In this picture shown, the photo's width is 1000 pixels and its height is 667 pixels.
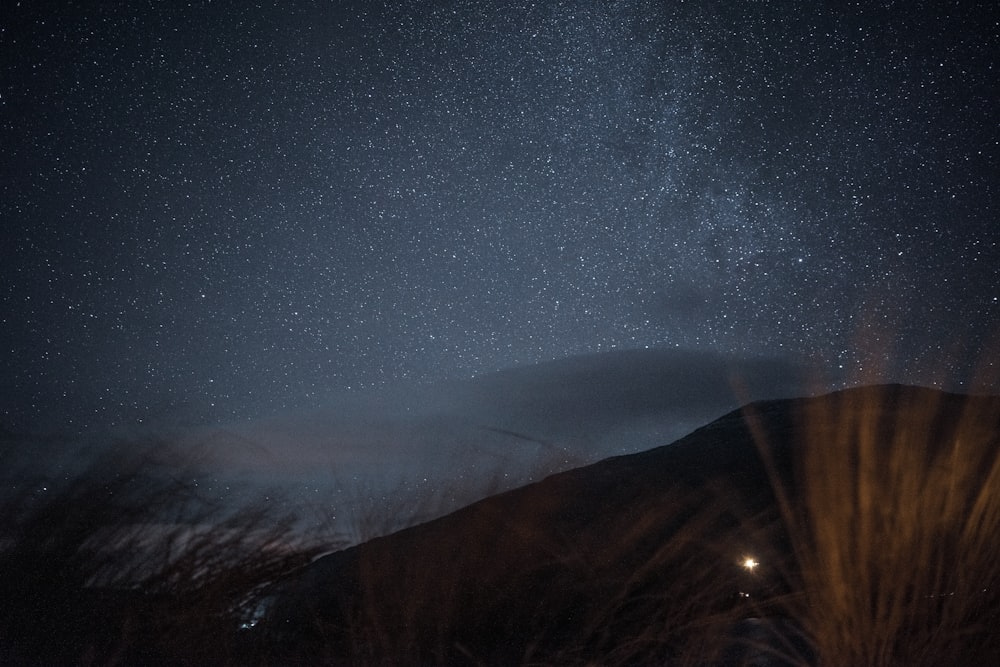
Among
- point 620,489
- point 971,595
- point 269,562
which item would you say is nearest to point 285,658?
point 269,562

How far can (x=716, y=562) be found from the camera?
19.7 ft

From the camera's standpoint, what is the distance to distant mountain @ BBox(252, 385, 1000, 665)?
3871mm

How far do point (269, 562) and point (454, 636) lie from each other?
6.92 ft

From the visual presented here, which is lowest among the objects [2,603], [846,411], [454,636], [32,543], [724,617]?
[454,636]

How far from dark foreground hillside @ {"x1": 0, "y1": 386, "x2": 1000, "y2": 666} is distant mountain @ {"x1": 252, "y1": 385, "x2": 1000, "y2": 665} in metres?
0.03

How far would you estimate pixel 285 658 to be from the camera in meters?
4.11

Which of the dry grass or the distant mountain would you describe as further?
the distant mountain

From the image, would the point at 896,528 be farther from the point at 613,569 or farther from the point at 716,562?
the point at 613,569

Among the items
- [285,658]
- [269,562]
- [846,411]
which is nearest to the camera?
[285,658]

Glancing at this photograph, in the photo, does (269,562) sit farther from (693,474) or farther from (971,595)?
(693,474)

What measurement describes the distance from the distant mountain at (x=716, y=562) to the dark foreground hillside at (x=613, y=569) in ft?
0.10

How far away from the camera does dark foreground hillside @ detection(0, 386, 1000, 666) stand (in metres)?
3.80

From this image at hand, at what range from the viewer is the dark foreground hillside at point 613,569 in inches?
149

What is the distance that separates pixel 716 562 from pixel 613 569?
1039 mm
